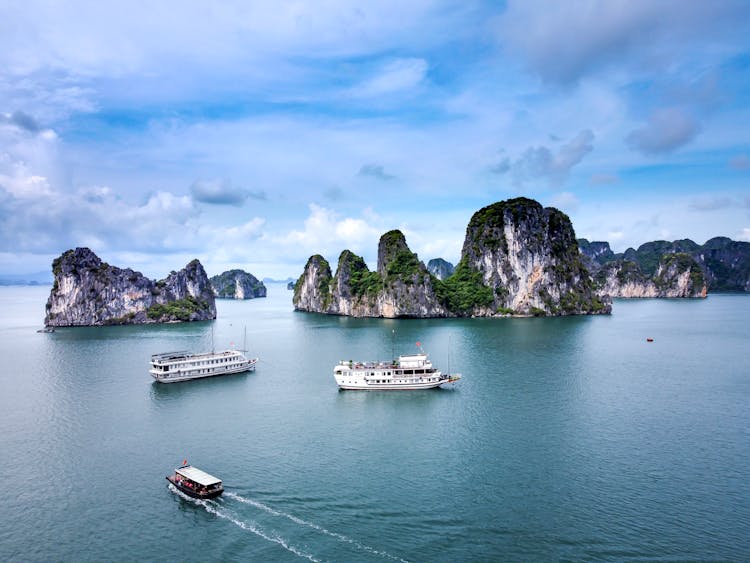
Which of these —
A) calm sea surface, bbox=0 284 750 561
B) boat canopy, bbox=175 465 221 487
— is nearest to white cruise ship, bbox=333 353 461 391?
calm sea surface, bbox=0 284 750 561

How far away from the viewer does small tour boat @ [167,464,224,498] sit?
34719mm

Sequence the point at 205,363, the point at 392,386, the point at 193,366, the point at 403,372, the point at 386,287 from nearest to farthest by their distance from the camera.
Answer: the point at 392,386, the point at 403,372, the point at 193,366, the point at 205,363, the point at 386,287

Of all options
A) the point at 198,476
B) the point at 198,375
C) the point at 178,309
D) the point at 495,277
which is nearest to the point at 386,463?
the point at 198,476

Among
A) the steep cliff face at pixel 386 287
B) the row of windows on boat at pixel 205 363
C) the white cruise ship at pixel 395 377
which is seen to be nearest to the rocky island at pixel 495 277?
the steep cliff face at pixel 386 287

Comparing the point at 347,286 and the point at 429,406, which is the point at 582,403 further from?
the point at 347,286

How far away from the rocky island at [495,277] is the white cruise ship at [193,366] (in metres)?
91.0

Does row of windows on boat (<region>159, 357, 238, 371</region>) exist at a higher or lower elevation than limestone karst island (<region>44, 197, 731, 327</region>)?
lower

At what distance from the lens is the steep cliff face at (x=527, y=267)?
17188 centimetres

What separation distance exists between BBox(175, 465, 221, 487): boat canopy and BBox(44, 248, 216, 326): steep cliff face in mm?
126638

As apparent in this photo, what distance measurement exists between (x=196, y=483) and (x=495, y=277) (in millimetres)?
153495

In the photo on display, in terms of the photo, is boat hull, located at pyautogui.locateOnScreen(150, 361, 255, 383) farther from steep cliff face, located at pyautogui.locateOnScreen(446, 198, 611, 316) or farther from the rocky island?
steep cliff face, located at pyautogui.locateOnScreen(446, 198, 611, 316)

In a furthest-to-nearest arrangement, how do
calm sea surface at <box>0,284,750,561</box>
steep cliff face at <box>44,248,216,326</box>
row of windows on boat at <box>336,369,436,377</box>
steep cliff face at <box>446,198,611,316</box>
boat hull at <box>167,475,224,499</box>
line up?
steep cliff face at <box>446,198,611,316</box> → steep cliff face at <box>44,248,216,326</box> → row of windows on boat at <box>336,369,436,377</box> → boat hull at <box>167,475,224,499</box> → calm sea surface at <box>0,284,750,561</box>

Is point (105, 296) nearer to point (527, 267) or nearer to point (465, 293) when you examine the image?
point (465, 293)

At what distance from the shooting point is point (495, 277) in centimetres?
17712
